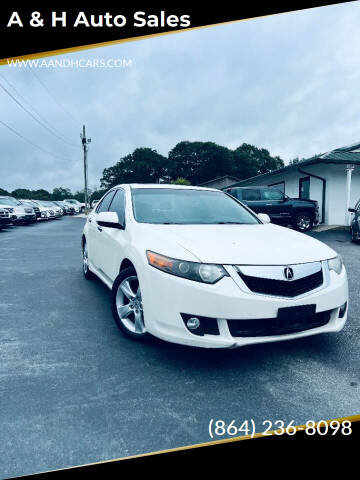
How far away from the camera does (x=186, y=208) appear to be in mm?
4035

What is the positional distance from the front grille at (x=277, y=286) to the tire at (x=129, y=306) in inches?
38.3

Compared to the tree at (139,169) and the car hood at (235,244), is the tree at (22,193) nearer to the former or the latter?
the tree at (139,169)

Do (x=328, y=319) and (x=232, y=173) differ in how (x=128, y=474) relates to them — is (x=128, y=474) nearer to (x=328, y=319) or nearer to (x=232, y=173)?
(x=328, y=319)

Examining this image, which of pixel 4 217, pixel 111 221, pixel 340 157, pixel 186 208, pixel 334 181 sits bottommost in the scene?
pixel 4 217

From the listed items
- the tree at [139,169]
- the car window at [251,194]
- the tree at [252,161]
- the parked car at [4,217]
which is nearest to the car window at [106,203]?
the car window at [251,194]

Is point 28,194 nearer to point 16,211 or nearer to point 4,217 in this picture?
point 16,211

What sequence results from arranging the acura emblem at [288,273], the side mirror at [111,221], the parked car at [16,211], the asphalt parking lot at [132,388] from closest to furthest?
1. the asphalt parking lot at [132,388]
2. the acura emblem at [288,273]
3. the side mirror at [111,221]
4. the parked car at [16,211]

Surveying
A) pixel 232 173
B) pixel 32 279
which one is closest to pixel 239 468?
pixel 32 279

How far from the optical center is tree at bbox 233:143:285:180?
205 feet

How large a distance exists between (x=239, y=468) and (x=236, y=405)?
1.49 feet

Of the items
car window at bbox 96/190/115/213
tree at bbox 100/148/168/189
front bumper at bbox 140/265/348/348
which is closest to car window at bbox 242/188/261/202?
car window at bbox 96/190/115/213

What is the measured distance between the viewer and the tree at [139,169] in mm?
66188

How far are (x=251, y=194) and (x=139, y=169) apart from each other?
177 feet

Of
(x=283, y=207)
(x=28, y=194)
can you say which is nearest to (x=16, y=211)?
(x=283, y=207)
